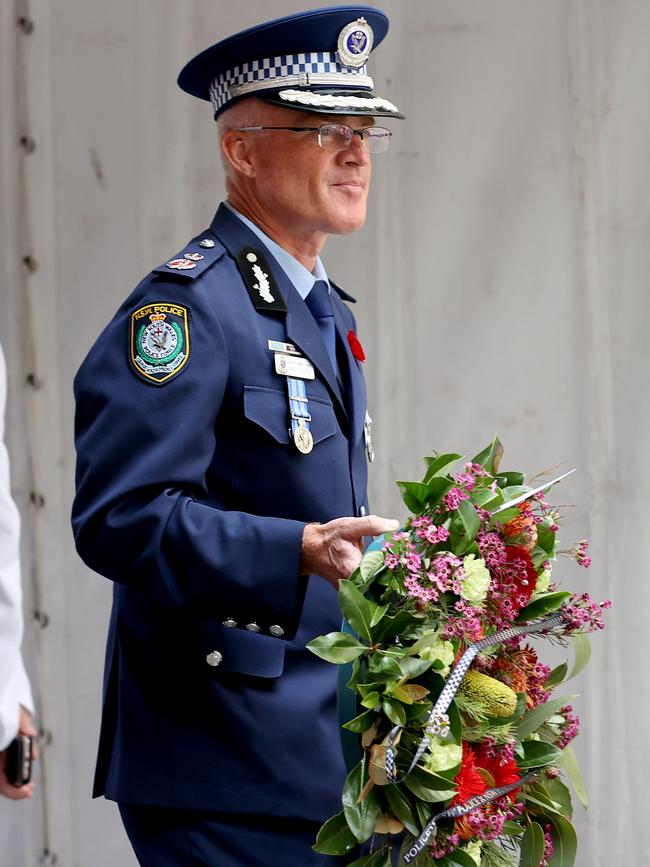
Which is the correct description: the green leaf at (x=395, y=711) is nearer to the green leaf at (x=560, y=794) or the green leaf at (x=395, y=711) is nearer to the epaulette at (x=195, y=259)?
the green leaf at (x=560, y=794)

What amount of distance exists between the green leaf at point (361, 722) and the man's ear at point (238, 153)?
0.84 m

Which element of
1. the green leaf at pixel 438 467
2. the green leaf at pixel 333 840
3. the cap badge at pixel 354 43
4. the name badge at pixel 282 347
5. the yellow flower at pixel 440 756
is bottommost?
the green leaf at pixel 333 840

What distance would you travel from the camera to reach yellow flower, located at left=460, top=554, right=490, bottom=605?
1667mm

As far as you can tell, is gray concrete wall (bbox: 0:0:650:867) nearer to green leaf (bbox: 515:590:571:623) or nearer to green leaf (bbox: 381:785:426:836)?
green leaf (bbox: 515:590:571:623)

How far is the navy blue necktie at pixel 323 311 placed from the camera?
7.07 ft

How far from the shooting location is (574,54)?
119 inches

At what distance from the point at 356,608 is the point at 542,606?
28 cm

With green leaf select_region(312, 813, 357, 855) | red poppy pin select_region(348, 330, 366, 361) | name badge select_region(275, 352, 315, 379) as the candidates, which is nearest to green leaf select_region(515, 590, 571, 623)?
green leaf select_region(312, 813, 357, 855)

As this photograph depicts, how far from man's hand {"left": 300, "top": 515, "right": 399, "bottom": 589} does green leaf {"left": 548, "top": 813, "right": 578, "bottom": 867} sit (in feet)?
1.54

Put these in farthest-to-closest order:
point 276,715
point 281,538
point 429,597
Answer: point 276,715 < point 281,538 < point 429,597

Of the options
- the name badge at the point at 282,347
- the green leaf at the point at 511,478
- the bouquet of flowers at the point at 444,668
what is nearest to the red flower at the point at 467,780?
the bouquet of flowers at the point at 444,668

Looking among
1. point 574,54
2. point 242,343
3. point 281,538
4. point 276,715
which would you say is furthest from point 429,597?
point 574,54

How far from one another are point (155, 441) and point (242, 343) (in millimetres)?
208

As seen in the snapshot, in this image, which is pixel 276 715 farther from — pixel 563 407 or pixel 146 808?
pixel 563 407
